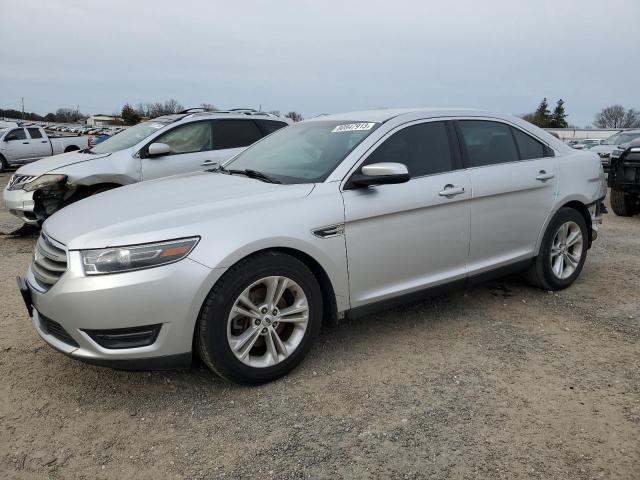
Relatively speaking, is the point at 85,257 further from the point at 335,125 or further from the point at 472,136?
the point at 472,136

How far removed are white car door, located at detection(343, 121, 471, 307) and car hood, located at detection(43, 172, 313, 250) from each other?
471mm

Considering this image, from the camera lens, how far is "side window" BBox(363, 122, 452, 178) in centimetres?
365

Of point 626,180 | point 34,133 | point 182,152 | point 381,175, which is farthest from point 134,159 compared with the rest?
point 34,133

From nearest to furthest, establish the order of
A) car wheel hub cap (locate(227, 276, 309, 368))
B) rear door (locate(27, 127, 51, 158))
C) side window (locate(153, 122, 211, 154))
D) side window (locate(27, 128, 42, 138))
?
car wheel hub cap (locate(227, 276, 309, 368)) → side window (locate(153, 122, 211, 154)) → rear door (locate(27, 127, 51, 158)) → side window (locate(27, 128, 42, 138))

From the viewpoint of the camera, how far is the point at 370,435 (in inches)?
105

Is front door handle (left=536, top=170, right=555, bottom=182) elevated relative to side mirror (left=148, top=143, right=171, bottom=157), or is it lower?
lower

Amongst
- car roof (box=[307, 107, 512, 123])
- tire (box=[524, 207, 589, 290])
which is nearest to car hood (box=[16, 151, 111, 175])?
car roof (box=[307, 107, 512, 123])

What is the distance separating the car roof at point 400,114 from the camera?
3.91 m

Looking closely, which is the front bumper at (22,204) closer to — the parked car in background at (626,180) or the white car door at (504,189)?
the white car door at (504,189)

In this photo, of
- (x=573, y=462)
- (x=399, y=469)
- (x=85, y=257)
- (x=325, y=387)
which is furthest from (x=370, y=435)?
(x=85, y=257)

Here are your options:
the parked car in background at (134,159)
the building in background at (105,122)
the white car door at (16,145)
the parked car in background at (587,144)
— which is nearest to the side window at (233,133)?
the parked car in background at (134,159)

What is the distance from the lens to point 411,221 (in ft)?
11.7

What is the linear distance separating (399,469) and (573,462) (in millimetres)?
812

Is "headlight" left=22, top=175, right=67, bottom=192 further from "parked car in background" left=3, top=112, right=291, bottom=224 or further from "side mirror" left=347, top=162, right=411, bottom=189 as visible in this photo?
"side mirror" left=347, top=162, right=411, bottom=189
